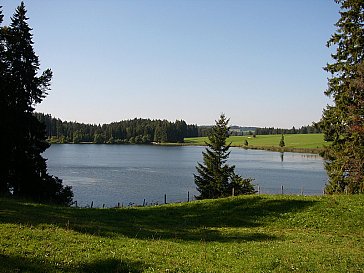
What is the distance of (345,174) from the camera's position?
32.8 meters

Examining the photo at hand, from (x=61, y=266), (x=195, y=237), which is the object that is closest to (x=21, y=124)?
(x=195, y=237)

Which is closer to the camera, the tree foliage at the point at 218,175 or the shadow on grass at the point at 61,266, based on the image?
the shadow on grass at the point at 61,266

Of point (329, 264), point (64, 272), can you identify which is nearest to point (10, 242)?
point (64, 272)

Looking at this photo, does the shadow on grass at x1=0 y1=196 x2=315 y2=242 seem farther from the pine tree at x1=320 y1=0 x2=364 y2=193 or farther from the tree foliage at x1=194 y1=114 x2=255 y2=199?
the tree foliage at x1=194 y1=114 x2=255 y2=199

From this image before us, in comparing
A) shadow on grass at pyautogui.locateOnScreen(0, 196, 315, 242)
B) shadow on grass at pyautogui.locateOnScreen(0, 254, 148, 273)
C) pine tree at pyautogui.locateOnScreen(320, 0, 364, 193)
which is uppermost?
pine tree at pyautogui.locateOnScreen(320, 0, 364, 193)

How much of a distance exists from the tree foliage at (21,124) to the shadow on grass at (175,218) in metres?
9.47

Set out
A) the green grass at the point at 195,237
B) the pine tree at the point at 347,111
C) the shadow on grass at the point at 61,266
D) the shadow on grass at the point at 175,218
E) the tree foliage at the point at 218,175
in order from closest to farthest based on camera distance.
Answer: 1. the shadow on grass at the point at 61,266
2. the green grass at the point at 195,237
3. the shadow on grass at the point at 175,218
4. the pine tree at the point at 347,111
5. the tree foliage at the point at 218,175

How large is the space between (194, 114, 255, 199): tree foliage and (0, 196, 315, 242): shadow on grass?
1645 cm

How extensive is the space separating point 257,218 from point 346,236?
6.02 meters

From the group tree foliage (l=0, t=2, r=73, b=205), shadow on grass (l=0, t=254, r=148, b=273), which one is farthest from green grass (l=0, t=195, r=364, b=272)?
tree foliage (l=0, t=2, r=73, b=205)

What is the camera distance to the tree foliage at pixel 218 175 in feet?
148

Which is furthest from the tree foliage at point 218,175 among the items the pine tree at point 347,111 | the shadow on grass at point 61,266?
the shadow on grass at point 61,266

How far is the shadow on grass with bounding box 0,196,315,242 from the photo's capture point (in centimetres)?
1773

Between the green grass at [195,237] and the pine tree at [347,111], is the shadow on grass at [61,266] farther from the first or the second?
the pine tree at [347,111]
